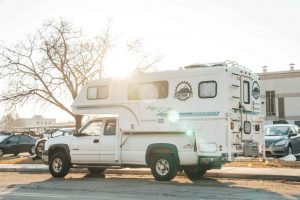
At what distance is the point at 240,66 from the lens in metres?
14.1

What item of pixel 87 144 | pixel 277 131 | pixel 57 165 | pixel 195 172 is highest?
pixel 277 131

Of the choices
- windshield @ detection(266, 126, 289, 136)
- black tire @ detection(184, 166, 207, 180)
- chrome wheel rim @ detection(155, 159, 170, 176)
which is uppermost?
windshield @ detection(266, 126, 289, 136)

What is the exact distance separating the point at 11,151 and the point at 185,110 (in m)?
20.9

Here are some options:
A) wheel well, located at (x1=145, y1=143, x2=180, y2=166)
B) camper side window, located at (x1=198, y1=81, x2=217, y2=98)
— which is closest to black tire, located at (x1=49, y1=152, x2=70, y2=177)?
wheel well, located at (x1=145, y1=143, x2=180, y2=166)

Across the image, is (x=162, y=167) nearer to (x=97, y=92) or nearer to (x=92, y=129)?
(x=92, y=129)

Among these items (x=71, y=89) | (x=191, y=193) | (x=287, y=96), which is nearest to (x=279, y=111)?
(x=287, y=96)

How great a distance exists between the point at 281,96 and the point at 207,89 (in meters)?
43.7

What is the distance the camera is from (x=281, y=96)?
55.1 metres

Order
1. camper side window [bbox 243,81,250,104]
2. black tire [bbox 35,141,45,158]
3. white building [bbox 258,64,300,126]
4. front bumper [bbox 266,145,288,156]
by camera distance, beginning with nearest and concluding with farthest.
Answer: camper side window [bbox 243,81,250,104] → front bumper [bbox 266,145,288,156] → black tire [bbox 35,141,45,158] → white building [bbox 258,64,300,126]

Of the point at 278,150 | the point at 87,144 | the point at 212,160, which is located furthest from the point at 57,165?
the point at 278,150

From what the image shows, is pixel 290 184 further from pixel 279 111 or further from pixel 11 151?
pixel 279 111

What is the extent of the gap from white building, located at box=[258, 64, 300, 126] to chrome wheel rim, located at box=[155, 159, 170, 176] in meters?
41.4

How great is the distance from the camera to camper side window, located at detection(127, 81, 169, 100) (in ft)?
46.9

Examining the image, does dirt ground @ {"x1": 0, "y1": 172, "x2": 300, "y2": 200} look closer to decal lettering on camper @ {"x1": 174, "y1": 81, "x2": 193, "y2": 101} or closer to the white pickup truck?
the white pickup truck
